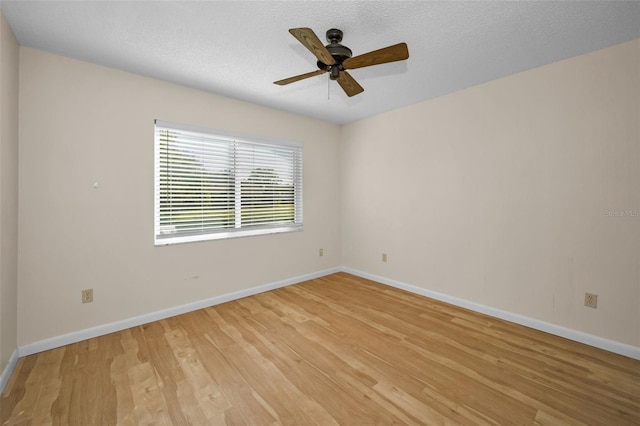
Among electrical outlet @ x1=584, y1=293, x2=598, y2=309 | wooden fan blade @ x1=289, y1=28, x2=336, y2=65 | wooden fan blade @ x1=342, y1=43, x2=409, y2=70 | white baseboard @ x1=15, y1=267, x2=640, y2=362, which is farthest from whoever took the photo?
electrical outlet @ x1=584, y1=293, x2=598, y2=309

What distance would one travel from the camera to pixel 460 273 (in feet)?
10.4

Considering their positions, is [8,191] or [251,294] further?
[251,294]

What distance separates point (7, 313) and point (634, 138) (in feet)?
16.1

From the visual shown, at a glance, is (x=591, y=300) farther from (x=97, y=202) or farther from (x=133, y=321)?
(x=97, y=202)

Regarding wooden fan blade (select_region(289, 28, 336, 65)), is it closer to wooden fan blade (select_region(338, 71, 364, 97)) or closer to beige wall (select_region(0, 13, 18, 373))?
wooden fan blade (select_region(338, 71, 364, 97))

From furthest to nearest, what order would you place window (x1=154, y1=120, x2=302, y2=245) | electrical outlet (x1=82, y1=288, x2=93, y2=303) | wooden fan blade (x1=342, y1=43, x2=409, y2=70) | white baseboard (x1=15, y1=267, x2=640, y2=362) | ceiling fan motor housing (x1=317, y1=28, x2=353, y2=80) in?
1. window (x1=154, y1=120, x2=302, y2=245)
2. electrical outlet (x1=82, y1=288, x2=93, y2=303)
3. white baseboard (x1=15, y1=267, x2=640, y2=362)
4. ceiling fan motor housing (x1=317, y1=28, x2=353, y2=80)
5. wooden fan blade (x1=342, y1=43, x2=409, y2=70)

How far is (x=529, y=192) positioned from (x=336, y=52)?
2.28 m

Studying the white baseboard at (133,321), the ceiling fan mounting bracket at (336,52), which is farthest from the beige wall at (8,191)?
the ceiling fan mounting bracket at (336,52)

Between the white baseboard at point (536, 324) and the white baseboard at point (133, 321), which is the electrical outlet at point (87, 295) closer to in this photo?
the white baseboard at point (133, 321)

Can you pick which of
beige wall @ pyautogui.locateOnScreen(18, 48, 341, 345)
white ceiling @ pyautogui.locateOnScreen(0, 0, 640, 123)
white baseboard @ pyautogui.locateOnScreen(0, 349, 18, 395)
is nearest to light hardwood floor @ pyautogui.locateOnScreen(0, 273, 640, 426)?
white baseboard @ pyautogui.locateOnScreen(0, 349, 18, 395)

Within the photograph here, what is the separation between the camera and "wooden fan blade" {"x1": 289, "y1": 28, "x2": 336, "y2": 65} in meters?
1.48

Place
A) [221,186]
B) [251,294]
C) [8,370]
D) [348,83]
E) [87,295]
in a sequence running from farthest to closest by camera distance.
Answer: [251,294] → [221,186] → [87,295] → [348,83] → [8,370]

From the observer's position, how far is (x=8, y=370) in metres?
1.89

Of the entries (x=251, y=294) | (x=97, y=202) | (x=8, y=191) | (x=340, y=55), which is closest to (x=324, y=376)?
(x=251, y=294)
